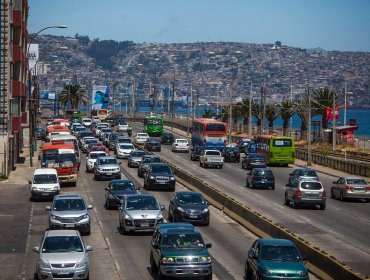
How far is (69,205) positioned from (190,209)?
526 centimetres

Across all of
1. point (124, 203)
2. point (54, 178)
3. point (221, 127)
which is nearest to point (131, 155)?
point (221, 127)

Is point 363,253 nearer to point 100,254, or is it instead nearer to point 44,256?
point 100,254

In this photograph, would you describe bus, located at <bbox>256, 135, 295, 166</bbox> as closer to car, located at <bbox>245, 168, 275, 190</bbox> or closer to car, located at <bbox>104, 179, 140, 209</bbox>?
car, located at <bbox>245, 168, 275, 190</bbox>

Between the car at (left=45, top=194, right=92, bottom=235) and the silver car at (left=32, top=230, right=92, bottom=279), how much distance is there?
26.9 ft

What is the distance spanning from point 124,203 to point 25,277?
9059mm

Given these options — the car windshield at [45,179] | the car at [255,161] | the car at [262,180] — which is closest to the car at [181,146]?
the car at [255,161]

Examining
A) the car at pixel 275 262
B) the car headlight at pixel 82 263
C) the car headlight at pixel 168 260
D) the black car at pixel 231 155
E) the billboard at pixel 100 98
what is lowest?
the black car at pixel 231 155

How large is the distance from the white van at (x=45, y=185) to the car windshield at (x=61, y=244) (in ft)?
70.3

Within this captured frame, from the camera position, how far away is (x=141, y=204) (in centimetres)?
3281

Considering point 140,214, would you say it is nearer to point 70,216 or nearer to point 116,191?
point 70,216

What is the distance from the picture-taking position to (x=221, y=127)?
83750 mm

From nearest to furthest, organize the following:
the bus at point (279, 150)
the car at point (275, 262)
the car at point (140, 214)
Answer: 1. the car at point (275, 262)
2. the car at point (140, 214)
3. the bus at point (279, 150)

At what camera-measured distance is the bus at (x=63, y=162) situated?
2093 inches

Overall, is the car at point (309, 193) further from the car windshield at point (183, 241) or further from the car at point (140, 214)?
the car windshield at point (183, 241)
